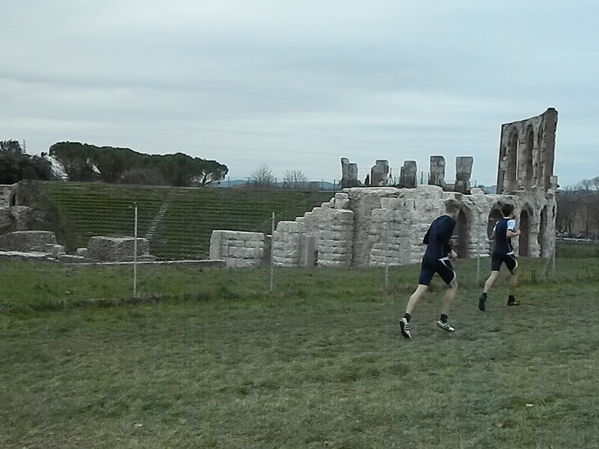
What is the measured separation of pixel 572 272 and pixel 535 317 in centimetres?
702

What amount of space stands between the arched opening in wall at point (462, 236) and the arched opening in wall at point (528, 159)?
7826 millimetres

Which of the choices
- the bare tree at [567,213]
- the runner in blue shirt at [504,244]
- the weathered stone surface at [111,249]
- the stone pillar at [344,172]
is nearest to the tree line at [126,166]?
the stone pillar at [344,172]

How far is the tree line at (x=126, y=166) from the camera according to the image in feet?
185

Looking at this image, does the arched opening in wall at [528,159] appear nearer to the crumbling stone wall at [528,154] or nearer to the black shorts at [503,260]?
the crumbling stone wall at [528,154]

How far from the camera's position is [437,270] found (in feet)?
29.5

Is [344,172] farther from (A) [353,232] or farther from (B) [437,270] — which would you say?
(B) [437,270]

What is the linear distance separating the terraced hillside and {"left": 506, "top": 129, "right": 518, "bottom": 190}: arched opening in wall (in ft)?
33.3

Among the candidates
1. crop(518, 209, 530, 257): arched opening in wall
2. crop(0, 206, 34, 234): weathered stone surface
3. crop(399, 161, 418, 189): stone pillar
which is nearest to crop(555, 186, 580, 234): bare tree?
crop(399, 161, 418, 189): stone pillar

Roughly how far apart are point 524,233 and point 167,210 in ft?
58.4

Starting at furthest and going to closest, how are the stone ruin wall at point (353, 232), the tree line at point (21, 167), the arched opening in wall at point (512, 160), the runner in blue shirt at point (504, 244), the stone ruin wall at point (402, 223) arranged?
1. the tree line at point (21, 167)
2. the arched opening in wall at point (512, 160)
3. the stone ruin wall at point (353, 232)
4. the stone ruin wall at point (402, 223)
5. the runner in blue shirt at point (504, 244)

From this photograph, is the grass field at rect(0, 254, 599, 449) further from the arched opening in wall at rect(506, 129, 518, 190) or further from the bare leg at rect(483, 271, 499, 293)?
the arched opening in wall at rect(506, 129, 518, 190)

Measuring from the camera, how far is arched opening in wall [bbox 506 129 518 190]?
3447 centimetres

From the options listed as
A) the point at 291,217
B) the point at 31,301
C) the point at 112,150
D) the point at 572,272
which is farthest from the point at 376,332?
the point at 112,150

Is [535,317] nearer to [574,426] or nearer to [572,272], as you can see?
[574,426]
